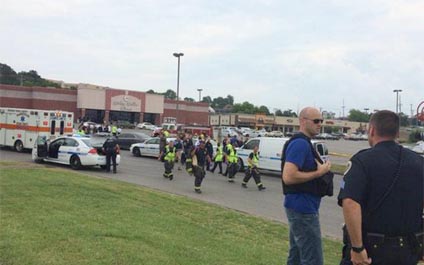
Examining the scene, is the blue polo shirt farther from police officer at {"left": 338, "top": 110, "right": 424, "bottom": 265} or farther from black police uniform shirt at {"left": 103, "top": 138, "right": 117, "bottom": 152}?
black police uniform shirt at {"left": 103, "top": 138, "right": 117, "bottom": 152}

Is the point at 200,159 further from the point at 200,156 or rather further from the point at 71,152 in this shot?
the point at 71,152

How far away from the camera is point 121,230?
7.19 meters

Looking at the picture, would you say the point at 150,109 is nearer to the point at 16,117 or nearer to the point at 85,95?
the point at 85,95

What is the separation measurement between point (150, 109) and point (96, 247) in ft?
262

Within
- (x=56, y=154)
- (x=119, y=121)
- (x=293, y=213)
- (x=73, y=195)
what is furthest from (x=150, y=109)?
(x=293, y=213)

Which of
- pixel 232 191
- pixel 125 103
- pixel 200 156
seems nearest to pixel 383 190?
pixel 232 191

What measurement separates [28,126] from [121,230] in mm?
20447

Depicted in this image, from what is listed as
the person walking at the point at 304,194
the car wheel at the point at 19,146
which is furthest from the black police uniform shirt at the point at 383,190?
the car wheel at the point at 19,146

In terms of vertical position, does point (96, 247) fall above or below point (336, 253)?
above

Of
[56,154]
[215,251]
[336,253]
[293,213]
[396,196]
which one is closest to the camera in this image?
[396,196]

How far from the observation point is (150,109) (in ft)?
278

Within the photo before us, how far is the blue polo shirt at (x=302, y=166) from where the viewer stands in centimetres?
434

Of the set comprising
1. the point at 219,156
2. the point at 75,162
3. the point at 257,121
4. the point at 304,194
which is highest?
the point at 257,121

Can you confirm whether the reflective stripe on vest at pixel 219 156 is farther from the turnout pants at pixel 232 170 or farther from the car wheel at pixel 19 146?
the car wheel at pixel 19 146
